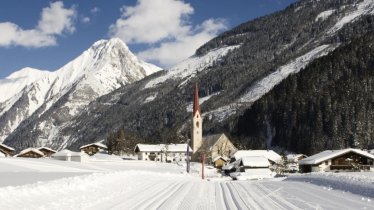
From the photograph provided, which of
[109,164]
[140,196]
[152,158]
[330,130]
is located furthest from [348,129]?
[140,196]

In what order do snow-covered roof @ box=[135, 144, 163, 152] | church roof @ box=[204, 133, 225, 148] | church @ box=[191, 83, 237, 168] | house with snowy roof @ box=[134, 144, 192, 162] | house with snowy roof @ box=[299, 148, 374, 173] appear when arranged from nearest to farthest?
house with snowy roof @ box=[299, 148, 374, 173] < church @ box=[191, 83, 237, 168] < house with snowy roof @ box=[134, 144, 192, 162] < snow-covered roof @ box=[135, 144, 163, 152] < church roof @ box=[204, 133, 225, 148]

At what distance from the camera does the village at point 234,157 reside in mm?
105125

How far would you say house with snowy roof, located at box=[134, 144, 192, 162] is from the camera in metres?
185

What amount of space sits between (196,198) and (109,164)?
86515 millimetres

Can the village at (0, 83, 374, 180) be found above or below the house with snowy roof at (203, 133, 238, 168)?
below

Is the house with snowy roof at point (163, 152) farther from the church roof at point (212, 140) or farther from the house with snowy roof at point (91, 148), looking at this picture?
the house with snowy roof at point (91, 148)

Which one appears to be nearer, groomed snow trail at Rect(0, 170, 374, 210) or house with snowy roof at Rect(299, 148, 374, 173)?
groomed snow trail at Rect(0, 170, 374, 210)

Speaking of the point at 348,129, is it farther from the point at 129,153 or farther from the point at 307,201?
the point at 307,201

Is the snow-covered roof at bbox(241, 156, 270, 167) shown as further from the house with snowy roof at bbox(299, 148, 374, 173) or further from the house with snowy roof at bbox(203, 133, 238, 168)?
the house with snowy roof at bbox(203, 133, 238, 168)

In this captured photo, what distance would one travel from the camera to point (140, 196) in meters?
28.1

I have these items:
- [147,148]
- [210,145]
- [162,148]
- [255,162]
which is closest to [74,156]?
[255,162]

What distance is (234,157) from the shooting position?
5886 inches

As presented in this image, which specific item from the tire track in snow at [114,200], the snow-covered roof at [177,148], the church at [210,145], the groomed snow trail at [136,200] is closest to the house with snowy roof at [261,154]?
the church at [210,145]

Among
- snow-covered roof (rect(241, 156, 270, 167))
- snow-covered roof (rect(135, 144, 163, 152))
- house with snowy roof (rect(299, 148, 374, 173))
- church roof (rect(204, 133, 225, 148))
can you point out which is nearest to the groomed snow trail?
house with snowy roof (rect(299, 148, 374, 173))
